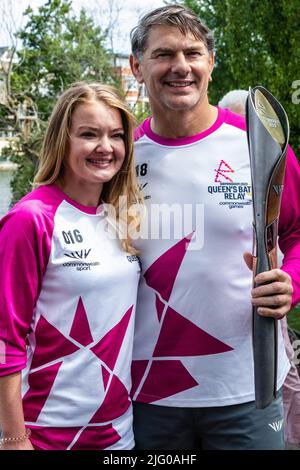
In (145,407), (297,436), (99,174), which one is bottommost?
(297,436)

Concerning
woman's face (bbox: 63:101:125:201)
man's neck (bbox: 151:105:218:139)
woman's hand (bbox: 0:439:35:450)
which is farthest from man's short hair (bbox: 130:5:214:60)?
woman's hand (bbox: 0:439:35:450)

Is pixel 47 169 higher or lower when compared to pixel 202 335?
higher

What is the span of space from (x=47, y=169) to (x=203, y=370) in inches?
31.9

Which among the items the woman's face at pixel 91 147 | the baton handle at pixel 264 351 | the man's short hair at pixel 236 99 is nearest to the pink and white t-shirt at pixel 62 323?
the woman's face at pixel 91 147

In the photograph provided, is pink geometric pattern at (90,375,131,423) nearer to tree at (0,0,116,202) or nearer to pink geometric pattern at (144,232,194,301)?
pink geometric pattern at (144,232,194,301)

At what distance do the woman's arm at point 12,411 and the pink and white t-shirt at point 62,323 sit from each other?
4 cm

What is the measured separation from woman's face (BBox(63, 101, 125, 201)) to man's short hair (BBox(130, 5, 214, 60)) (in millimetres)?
330

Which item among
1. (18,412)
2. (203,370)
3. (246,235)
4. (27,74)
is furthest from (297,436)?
(27,74)

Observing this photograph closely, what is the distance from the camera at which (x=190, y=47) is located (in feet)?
6.42

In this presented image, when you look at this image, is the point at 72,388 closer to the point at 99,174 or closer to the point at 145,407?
the point at 145,407

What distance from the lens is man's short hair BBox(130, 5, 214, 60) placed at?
1945 millimetres

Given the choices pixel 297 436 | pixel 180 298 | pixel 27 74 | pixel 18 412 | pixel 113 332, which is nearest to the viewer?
pixel 18 412

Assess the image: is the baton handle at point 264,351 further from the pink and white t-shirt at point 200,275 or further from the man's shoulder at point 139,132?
the man's shoulder at point 139,132

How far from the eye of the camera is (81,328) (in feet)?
5.67
